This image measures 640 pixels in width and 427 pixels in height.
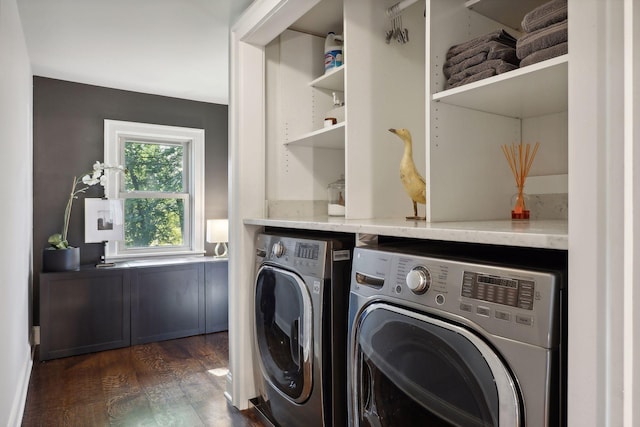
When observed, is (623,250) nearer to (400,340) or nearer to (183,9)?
(400,340)

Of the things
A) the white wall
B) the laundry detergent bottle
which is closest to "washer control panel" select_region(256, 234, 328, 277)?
the laundry detergent bottle

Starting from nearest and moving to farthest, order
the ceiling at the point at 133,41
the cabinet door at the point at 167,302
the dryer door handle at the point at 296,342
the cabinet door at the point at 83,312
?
the dryer door handle at the point at 296,342, the ceiling at the point at 133,41, the cabinet door at the point at 83,312, the cabinet door at the point at 167,302

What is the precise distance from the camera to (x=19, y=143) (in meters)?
2.58

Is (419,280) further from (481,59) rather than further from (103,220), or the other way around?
(103,220)

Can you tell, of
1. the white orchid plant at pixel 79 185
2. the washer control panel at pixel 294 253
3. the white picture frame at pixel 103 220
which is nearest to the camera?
the washer control panel at pixel 294 253

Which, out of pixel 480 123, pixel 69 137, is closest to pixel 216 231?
Result: pixel 69 137

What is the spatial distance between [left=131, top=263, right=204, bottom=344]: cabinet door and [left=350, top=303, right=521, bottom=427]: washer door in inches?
107

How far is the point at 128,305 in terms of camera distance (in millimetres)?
3535

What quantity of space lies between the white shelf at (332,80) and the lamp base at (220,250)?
2192 millimetres

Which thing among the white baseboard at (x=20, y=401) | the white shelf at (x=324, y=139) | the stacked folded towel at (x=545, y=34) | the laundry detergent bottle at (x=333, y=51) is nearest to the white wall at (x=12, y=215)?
the white baseboard at (x=20, y=401)

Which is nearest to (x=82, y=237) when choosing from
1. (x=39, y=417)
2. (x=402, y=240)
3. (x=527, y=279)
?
(x=39, y=417)

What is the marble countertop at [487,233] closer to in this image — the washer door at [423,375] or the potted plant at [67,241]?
the washer door at [423,375]

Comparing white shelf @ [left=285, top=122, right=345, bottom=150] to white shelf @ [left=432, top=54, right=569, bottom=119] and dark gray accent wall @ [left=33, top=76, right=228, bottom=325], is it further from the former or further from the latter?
dark gray accent wall @ [left=33, top=76, right=228, bottom=325]

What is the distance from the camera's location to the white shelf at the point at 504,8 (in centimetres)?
158
